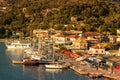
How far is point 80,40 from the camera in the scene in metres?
29.9

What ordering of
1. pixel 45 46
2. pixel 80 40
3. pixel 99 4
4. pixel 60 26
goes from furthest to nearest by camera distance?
pixel 99 4
pixel 60 26
pixel 80 40
pixel 45 46

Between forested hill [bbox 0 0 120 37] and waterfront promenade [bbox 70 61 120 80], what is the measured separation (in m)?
14.1

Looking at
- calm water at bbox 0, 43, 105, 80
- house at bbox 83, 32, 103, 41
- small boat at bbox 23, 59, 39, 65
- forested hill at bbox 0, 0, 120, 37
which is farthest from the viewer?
forested hill at bbox 0, 0, 120, 37

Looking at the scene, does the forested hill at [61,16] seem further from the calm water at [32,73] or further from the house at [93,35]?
the calm water at [32,73]

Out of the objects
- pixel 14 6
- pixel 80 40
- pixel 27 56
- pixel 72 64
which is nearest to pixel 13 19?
pixel 14 6

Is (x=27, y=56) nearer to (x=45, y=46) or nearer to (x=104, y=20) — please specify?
(x=45, y=46)

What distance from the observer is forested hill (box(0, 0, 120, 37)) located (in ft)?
123

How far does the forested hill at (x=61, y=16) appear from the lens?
3737 cm

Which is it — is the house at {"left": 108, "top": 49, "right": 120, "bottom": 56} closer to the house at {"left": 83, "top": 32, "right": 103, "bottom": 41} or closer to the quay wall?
the house at {"left": 83, "top": 32, "right": 103, "bottom": 41}

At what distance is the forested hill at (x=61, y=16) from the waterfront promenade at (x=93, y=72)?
14.1 meters

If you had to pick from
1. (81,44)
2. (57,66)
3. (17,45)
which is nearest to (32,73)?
(57,66)

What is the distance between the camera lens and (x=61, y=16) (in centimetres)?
3984

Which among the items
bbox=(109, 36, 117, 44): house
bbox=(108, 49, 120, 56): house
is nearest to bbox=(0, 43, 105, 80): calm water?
bbox=(108, 49, 120, 56): house

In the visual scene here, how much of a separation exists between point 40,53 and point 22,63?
1580 millimetres
